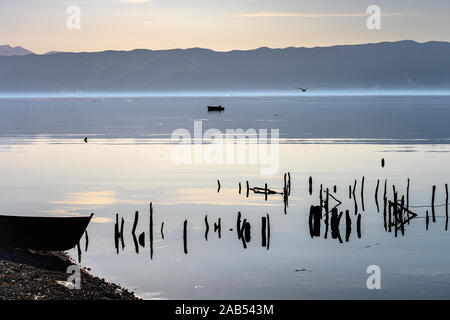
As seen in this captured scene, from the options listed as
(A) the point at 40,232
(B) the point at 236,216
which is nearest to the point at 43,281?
(A) the point at 40,232

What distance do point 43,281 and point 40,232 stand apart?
5407mm

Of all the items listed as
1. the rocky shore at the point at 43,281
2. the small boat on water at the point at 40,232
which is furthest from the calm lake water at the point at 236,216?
the small boat on water at the point at 40,232

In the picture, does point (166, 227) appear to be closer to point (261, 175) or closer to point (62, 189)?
point (62, 189)

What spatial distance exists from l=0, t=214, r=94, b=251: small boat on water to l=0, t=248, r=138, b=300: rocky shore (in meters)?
0.41

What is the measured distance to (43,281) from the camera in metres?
22.8

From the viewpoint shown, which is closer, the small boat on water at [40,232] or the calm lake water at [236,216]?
the calm lake water at [236,216]

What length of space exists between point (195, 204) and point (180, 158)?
3081cm

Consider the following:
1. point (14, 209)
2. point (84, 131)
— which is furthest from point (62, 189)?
point (84, 131)

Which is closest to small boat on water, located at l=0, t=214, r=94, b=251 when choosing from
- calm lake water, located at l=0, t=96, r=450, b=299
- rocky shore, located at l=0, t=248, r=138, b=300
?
rocky shore, located at l=0, t=248, r=138, b=300

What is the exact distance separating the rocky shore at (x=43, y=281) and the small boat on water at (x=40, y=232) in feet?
1.34

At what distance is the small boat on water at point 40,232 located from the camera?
27625mm

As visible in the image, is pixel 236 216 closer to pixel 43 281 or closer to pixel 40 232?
pixel 40 232

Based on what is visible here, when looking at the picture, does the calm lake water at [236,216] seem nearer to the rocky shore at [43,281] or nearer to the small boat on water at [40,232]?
the rocky shore at [43,281]
